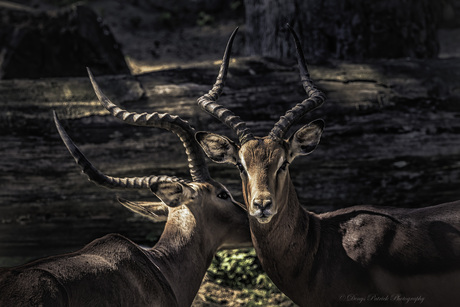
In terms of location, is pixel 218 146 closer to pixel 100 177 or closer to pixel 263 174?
pixel 263 174

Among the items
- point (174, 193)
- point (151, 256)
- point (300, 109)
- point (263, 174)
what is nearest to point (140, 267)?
point (151, 256)

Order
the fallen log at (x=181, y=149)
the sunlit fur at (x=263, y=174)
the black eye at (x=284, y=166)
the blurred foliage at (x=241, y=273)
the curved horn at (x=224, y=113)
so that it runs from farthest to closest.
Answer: the fallen log at (x=181, y=149) → the blurred foliage at (x=241, y=273) → the curved horn at (x=224, y=113) → the black eye at (x=284, y=166) → the sunlit fur at (x=263, y=174)

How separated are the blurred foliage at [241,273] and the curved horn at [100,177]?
193 centimetres

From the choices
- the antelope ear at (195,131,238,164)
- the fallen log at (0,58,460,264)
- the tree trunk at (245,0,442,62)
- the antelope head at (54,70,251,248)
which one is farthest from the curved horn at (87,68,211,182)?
the tree trunk at (245,0,442,62)

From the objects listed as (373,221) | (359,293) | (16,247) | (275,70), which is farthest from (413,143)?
(16,247)

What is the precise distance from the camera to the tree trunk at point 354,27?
876cm

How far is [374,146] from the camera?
24.6 feet

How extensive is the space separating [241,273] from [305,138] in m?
2.46

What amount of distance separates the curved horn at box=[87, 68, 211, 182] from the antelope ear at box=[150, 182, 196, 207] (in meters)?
0.35

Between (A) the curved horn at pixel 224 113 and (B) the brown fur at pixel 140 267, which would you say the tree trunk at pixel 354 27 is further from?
(B) the brown fur at pixel 140 267

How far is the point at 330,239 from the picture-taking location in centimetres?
→ 541

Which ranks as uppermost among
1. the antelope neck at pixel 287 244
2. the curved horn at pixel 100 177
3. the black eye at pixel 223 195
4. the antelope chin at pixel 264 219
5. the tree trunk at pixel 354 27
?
the tree trunk at pixel 354 27

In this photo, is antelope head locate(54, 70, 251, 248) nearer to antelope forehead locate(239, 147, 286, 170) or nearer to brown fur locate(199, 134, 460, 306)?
brown fur locate(199, 134, 460, 306)

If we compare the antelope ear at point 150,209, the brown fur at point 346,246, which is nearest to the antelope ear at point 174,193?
the antelope ear at point 150,209
